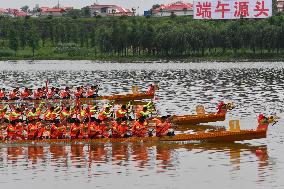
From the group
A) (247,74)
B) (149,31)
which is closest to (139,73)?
(247,74)

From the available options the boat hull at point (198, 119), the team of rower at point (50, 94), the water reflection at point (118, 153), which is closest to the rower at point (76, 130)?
the water reflection at point (118, 153)

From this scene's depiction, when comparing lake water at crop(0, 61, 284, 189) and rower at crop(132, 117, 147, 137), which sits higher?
rower at crop(132, 117, 147, 137)

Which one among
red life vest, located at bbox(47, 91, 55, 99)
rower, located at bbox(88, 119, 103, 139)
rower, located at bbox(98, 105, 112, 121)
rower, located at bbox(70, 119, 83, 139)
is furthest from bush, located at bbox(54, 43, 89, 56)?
rower, located at bbox(88, 119, 103, 139)

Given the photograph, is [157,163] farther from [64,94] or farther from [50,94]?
[50,94]

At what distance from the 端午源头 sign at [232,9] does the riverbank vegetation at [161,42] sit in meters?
1.79

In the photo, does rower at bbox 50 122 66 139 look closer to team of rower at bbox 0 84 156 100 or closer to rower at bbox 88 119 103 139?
rower at bbox 88 119 103 139

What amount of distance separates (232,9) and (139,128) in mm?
119929

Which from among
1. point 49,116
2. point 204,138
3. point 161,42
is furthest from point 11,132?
point 161,42

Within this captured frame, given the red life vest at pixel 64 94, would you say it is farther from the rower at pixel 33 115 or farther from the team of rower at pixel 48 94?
the rower at pixel 33 115

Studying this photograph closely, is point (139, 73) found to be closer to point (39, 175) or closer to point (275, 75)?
point (275, 75)

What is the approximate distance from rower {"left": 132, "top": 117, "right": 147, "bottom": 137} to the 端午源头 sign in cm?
11534

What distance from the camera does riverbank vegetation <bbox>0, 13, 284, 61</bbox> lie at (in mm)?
140000

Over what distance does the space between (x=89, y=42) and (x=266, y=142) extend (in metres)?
137

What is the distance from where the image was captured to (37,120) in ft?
155
